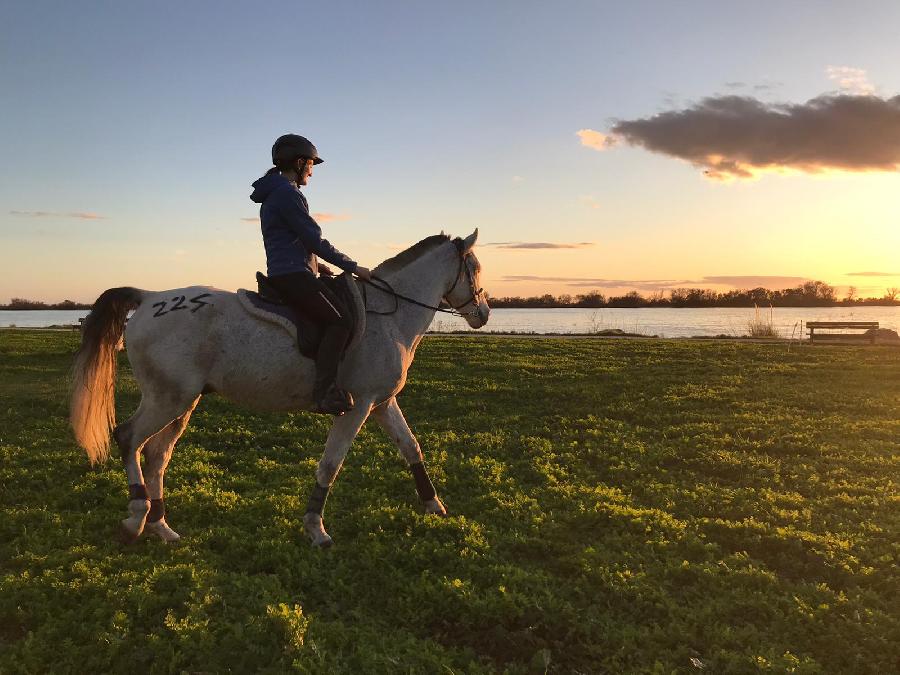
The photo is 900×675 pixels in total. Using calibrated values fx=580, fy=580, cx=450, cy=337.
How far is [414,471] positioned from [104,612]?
3.32 metres

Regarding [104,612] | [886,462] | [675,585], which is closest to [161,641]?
[104,612]

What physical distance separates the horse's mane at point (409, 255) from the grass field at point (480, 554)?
280cm

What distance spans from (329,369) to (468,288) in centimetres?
211

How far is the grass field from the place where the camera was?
4.31m

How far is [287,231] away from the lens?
19.1 ft

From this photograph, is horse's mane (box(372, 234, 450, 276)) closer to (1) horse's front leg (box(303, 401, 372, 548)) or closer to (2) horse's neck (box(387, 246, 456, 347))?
(2) horse's neck (box(387, 246, 456, 347))

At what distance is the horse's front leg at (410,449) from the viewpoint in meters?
6.88

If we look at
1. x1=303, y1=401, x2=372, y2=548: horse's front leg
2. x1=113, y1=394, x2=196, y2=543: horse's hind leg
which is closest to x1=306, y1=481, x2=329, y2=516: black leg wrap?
x1=303, y1=401, x2=372, y2=548: horse's front leg

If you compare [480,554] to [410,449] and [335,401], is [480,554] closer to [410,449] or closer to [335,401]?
[410,449]

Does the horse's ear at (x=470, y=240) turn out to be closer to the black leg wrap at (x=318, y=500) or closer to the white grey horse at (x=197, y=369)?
the white grey horse at (x=197, y=369)

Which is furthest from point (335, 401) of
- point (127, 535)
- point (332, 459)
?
point (127, 535)

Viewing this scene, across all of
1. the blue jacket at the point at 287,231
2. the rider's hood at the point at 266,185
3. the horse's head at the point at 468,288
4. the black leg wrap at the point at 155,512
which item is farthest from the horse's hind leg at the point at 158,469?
the horse's head at the point at 468,288

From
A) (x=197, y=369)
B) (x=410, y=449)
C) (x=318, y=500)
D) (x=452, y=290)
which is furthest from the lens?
(x=452, y=290)

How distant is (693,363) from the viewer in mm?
20328
